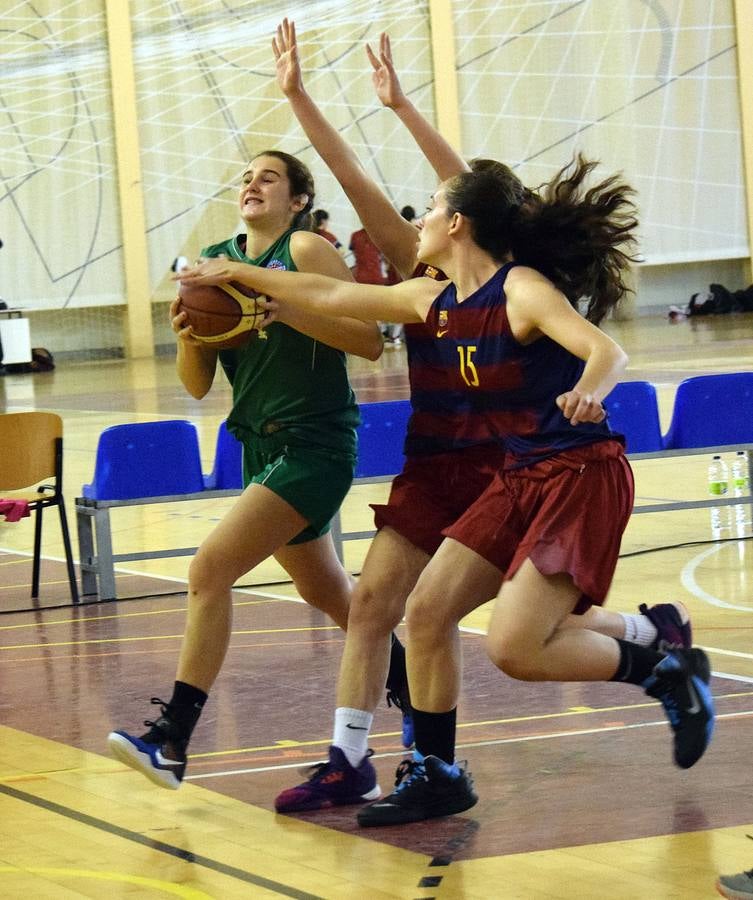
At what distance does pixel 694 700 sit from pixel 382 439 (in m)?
4.16

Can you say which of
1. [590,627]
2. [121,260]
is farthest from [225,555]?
[121,260]

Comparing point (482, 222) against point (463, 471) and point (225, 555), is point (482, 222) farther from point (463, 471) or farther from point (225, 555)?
point (225, 555)

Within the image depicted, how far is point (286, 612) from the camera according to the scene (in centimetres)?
746

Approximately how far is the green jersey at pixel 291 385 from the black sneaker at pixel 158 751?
0.88 m

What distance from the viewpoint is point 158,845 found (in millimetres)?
4055

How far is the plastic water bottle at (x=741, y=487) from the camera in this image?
364 inches

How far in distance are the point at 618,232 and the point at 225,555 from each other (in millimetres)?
1347

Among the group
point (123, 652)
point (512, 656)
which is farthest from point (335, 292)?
point (123, 652)

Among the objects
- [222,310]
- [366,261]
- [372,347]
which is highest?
[222,310]

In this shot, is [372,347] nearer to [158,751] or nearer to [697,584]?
[158,751]

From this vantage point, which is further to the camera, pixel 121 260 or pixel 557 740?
pixel 121 260

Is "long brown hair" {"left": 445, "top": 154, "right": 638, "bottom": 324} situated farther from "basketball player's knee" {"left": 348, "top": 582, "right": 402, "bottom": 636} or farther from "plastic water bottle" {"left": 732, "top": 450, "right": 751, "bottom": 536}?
"plastic water bottle" {"left": 732, "top": 450, "right": 751, "bottom": 536}

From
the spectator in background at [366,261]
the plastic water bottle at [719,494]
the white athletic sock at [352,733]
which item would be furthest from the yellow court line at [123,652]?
the spectator in background at [366,261]

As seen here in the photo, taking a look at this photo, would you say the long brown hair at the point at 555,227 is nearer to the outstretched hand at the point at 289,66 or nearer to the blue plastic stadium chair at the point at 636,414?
the outstretched hand at the point at 289,66
